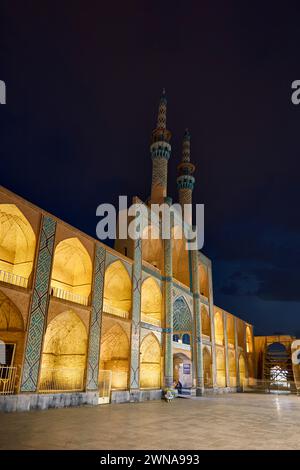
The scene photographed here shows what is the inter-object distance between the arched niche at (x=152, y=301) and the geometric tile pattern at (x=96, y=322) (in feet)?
18.9

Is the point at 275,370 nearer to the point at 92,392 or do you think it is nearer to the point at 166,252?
the point at 166,252

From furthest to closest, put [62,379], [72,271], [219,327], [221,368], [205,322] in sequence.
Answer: [219,327] < [221,368] < [205,322] < [72,271] < [62,379]

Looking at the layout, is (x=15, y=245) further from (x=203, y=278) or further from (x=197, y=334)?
(x=203, y=278)

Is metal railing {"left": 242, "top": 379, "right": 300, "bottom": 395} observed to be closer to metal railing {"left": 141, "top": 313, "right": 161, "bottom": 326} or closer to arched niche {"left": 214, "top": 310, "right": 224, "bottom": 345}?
arched niche {"left": 214, "top": 310, "right": 224, "bottom": 345}

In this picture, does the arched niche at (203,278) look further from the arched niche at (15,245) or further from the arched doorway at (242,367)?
the arched niche at (15,245)

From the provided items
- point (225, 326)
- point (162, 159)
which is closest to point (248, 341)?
point (225, 326)

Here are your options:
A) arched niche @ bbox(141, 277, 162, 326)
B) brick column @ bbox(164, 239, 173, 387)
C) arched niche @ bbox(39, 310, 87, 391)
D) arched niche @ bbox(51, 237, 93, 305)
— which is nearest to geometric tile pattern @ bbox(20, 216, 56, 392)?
arched niche @ bbox(51, 237, 93, 305)

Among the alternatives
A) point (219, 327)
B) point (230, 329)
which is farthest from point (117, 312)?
point (230, 329)

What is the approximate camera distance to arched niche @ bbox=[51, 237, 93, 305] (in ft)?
53.2

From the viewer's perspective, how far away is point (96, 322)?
15906 millimetres

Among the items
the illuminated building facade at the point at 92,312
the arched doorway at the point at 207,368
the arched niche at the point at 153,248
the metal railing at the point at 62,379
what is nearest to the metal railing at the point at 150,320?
the illuminated building facade at the point at 92,312

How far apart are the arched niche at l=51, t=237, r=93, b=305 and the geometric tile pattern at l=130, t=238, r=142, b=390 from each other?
327 centimetres

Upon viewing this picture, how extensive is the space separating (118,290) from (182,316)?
377 inches

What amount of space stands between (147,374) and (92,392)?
916 cm
